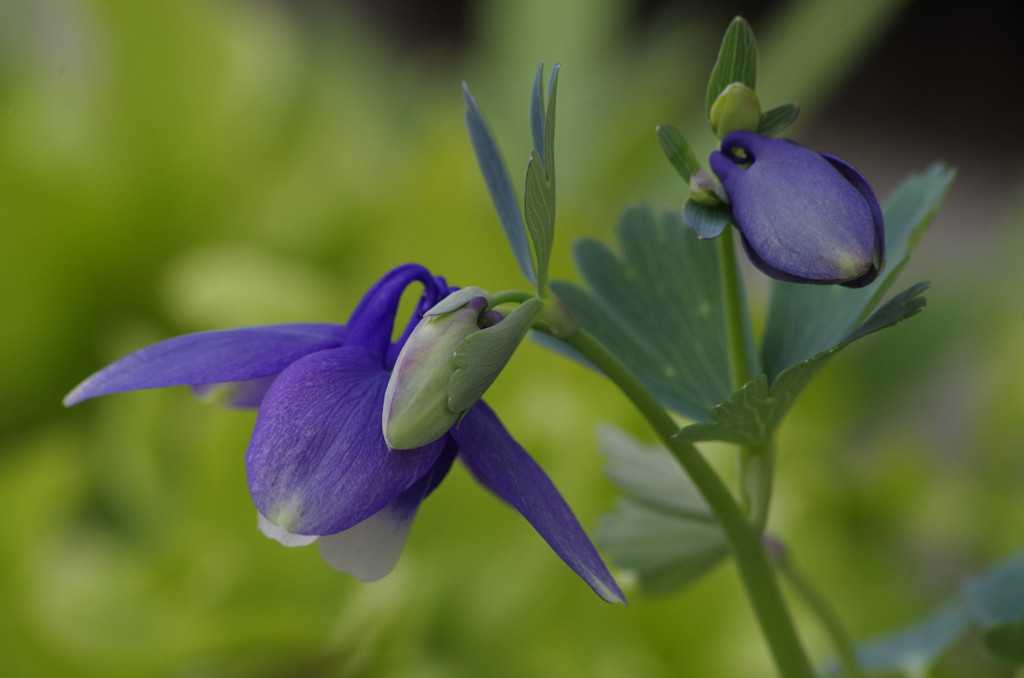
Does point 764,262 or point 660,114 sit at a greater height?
point 764,262

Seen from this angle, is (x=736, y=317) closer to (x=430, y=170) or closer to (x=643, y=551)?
(x=643, y=551)

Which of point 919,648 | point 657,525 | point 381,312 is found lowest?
A: point 919,648

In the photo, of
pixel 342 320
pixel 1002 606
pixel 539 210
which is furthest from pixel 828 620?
pixel 342 320

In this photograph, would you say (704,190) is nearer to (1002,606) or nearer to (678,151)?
(678,151)

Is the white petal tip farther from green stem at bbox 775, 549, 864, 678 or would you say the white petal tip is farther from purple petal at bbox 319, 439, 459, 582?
green stem at bbox 775, 549, 864, 678

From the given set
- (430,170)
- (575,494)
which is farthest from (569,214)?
(575,494)

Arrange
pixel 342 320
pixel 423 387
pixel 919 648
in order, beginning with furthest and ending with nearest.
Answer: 1. pixel 342 320
2. pixel 919 648
3. pixel 423 387

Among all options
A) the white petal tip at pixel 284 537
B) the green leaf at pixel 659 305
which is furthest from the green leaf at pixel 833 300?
the white petal tip at pixel 284 537
